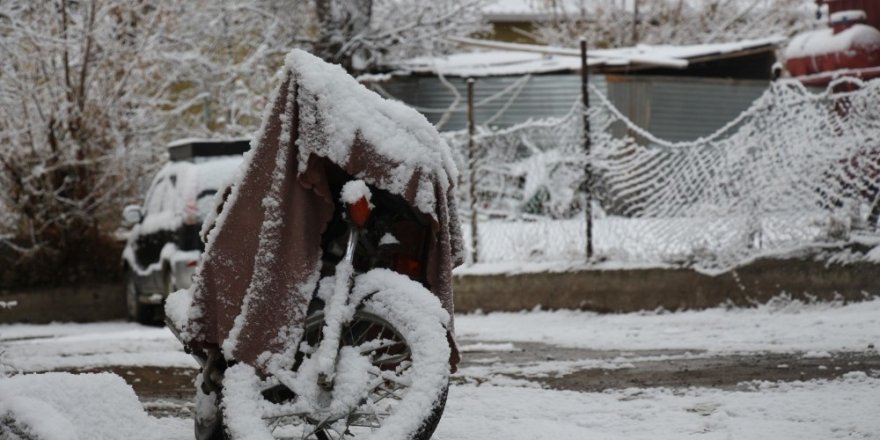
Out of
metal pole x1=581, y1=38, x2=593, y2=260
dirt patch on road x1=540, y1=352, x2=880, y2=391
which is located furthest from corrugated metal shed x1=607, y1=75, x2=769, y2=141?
dirt patch on road x1=540, y1=352, x2=880, y2=391

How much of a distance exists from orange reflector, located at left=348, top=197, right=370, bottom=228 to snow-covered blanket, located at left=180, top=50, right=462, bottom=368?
0.10m

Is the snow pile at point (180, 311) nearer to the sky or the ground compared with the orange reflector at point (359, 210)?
nearer to the ground

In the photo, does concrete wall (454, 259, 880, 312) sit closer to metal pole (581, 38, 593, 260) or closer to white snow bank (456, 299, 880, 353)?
white snow bank (456, 299, 880, 353)

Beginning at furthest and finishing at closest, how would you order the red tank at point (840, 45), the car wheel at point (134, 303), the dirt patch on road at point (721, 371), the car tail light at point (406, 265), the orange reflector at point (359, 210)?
the red tank at point (840, 45), the car wheel at point (134, 303), the dirt patch on road at point (721, 371), the car tail light at point (406, 265), the orange reflector at point (359, 210)

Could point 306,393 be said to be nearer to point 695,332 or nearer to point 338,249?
point 338,249

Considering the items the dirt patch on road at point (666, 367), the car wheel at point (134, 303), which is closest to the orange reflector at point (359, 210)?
the dirt patch on road at point (666, 367)

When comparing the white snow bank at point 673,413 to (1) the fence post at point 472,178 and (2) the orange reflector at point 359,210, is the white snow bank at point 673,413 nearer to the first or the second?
(2) the orange reflector at point 359,210

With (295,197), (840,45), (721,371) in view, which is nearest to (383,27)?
(840,45)

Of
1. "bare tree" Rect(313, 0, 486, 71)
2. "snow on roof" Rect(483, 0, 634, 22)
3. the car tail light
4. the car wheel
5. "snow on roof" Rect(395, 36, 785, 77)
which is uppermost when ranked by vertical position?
"snow on roof" Rect(483, 0, 634, 22)

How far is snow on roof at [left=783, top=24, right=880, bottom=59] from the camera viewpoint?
14.3 metres

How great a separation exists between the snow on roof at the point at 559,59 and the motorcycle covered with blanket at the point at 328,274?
582 inches

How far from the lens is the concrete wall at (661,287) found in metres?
10.3

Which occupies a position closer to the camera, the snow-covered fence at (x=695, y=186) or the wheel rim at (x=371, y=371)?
the wheel rim at (x=371, y=371)

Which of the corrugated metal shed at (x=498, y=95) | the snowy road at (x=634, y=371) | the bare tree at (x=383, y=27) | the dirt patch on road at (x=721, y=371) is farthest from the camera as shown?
the bare tree at (x=383, y=27)
